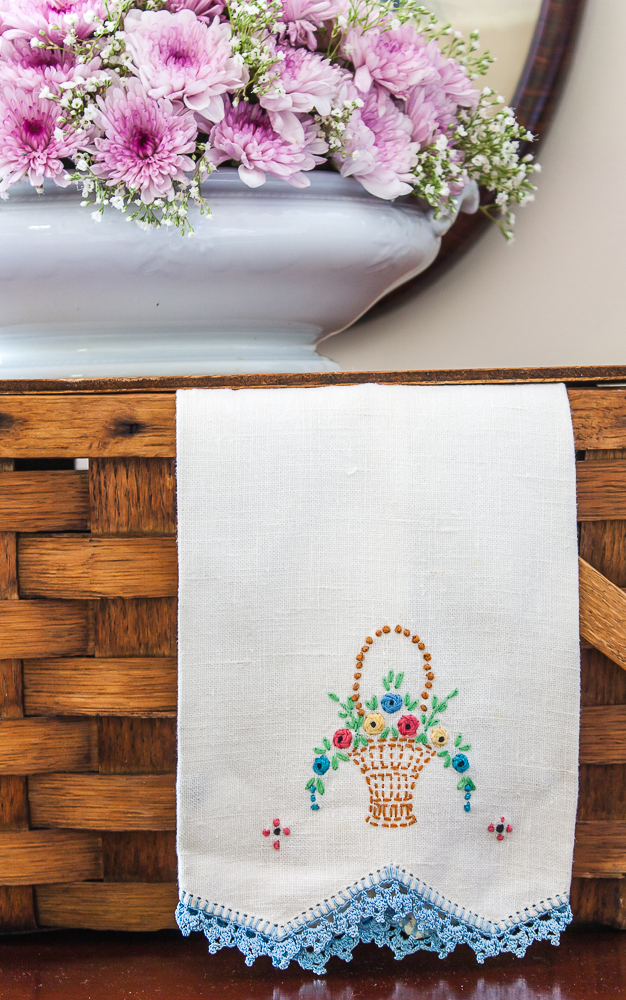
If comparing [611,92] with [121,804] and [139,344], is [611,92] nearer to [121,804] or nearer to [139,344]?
[139,344]

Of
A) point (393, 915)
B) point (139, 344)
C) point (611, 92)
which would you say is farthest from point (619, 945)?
point (611, 92)

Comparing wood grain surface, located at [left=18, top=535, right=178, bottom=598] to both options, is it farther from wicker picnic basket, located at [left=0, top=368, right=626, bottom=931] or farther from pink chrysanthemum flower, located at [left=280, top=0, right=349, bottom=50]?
pink chrysanthemum flower, located at [left=280, top=0, right=349, bottom=50]

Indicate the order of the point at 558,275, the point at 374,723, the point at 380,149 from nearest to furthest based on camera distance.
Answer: the point at 374,723
the point at 380,149
the point at 558,275

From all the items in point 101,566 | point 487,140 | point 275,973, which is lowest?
point 275,973

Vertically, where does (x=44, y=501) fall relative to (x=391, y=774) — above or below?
above

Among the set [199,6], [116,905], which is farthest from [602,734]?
[199,6]

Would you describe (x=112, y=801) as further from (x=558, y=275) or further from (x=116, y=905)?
(x=558, y=275)

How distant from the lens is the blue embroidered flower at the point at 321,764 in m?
0.40

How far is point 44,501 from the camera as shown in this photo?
419mm

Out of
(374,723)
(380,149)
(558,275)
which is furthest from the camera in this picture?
(558,275)

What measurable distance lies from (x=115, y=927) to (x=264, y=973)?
0.30ft

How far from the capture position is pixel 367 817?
40 centimetres

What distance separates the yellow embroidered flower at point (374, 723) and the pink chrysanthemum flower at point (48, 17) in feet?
1.43

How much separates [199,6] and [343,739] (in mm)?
458
